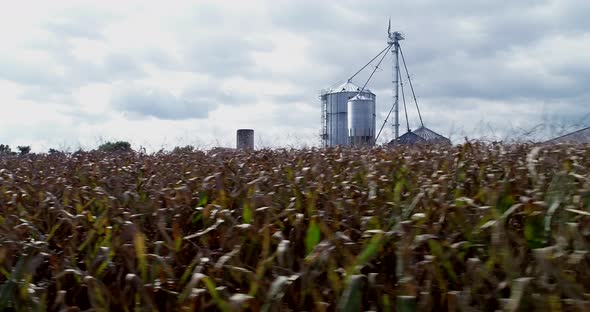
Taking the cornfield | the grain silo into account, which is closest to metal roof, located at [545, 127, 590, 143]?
the cornfield

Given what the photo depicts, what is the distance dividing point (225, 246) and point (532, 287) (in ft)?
3.02

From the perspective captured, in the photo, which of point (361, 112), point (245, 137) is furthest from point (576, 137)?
point (361, 112)

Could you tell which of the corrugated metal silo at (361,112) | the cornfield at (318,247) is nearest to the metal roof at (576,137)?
the cornfield at (318,247)

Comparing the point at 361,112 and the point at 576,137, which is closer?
the point at 576,137

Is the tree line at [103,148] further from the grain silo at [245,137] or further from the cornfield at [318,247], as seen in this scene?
the cornfield at [318,247]

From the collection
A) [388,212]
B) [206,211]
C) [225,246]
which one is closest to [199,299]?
[225,246]

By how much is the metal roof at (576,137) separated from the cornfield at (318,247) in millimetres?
1957

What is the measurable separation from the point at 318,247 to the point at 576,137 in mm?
4030

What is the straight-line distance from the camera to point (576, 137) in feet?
16.5

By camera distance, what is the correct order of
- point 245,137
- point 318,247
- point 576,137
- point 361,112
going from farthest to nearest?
point 361,112 → point 245,137 → point 576,137 → point 318,247

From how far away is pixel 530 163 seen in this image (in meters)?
2.73

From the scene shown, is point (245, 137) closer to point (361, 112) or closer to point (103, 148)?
point (103, 148)

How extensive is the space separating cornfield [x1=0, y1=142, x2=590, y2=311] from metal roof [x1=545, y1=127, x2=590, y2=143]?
6.42ft

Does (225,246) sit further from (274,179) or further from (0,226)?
(274,179)
